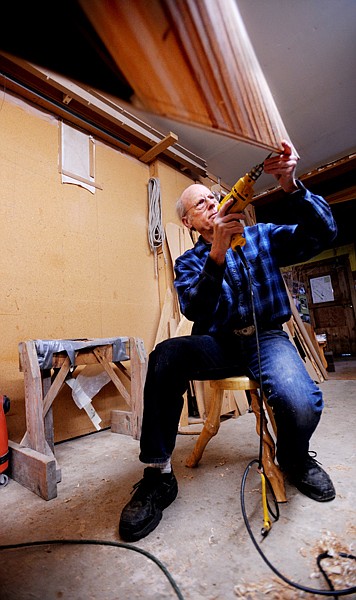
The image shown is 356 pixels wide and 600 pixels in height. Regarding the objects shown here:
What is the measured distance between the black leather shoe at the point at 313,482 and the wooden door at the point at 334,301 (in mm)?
7152

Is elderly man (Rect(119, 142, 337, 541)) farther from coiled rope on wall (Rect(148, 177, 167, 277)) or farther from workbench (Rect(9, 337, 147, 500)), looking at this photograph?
coiled rope on wall (Rect(148, 177, 167, 277))

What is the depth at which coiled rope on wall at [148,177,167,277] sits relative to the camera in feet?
9.25

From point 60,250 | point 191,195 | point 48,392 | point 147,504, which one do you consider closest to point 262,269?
point 191,195

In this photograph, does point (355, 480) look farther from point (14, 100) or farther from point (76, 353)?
point (14, 100)

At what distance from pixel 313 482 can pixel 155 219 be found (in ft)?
7.89

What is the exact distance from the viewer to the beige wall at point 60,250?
6.15ft

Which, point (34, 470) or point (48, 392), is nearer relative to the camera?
point (34, 470)

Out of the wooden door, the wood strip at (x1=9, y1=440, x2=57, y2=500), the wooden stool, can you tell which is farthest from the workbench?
the wooden door

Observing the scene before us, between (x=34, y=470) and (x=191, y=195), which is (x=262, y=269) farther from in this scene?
(x=34, y=470)

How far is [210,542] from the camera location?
2.74ft

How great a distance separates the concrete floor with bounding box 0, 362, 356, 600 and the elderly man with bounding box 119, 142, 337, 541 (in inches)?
3.3

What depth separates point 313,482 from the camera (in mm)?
1021

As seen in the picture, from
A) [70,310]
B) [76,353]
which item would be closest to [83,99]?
[70,310]

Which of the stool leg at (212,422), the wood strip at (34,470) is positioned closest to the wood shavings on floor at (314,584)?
the stool leg at (212,422)
